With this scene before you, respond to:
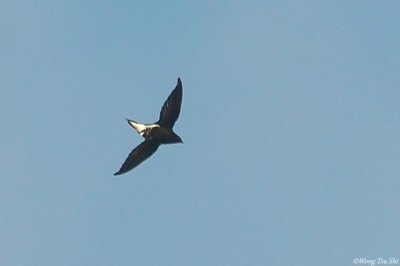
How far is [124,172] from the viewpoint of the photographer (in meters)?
62.0

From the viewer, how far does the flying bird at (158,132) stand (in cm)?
6103

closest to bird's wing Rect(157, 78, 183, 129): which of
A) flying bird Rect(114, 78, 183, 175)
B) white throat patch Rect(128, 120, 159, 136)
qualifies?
flying bird Rect(114, 78, 183, 175)

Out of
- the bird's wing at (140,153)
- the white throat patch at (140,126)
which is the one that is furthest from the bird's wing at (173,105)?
the bird's wing at (140,153)

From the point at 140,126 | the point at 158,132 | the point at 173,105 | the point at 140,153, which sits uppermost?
the point at 173,105

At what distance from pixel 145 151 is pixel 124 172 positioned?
129 centimetres

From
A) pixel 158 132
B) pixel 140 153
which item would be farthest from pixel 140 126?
pixel 140 153

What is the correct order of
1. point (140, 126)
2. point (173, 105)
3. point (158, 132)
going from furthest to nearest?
point (158, 132)
point (140, 126)
point (173, 105)

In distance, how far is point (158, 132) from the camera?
61625mm

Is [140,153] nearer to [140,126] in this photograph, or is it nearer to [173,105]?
[140,126]

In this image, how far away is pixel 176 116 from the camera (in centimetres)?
6125

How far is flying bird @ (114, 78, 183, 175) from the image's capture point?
200 feet

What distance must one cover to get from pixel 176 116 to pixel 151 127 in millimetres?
1153

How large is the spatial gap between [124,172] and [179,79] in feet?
15.3

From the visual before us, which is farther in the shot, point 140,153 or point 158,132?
point 140,153
